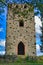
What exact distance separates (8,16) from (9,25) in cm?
132

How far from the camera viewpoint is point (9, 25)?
97.7 ft

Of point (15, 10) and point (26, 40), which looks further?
point (26, 40)

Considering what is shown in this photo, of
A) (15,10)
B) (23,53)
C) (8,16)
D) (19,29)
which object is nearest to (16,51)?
(23,53)

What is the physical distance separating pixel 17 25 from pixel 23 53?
3989 millimetres

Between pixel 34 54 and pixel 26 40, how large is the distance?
7.51 feet

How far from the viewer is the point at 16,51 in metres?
29.2

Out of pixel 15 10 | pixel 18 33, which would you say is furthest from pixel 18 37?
pixel 15 10

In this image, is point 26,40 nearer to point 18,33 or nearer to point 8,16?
point 18,33

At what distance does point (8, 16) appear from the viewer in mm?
30156

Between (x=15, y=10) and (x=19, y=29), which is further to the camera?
(x=19, y=29)

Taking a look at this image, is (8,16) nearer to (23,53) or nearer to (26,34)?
(26,34)

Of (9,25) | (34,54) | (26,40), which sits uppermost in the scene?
(9,25)

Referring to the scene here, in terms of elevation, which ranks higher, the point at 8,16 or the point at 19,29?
the point at 8,16

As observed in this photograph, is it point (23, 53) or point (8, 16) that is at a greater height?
point (8, 16)
